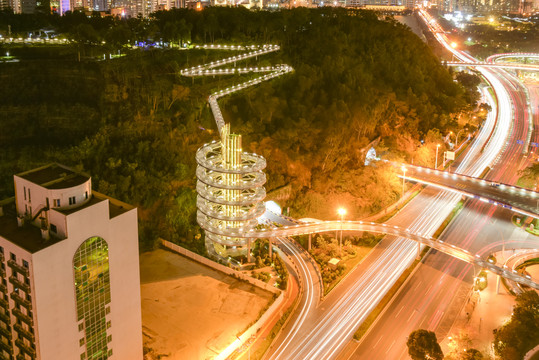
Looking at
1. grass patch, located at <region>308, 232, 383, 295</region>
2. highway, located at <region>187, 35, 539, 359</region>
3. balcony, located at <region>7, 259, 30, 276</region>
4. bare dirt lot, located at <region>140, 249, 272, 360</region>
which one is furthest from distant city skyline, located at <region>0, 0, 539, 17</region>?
balcony, located at <region>7, 259, 30, 276</region>

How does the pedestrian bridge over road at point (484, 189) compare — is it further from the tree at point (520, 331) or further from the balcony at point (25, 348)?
the balcony at point (25, 348)

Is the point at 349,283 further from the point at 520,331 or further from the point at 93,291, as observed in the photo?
the point at 93,291

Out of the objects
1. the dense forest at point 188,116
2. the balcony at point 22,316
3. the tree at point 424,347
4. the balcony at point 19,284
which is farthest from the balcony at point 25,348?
the tree at point 424,347

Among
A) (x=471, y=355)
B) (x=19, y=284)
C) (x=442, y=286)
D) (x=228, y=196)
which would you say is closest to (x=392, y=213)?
(x=442, y=286)

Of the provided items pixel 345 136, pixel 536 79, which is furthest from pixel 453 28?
pixel 345 136

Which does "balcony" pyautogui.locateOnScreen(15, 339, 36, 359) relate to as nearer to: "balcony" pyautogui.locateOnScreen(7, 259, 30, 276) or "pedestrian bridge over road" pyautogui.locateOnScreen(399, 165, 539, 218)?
"balcony" pyautogui.locateOnScreen(7, 259, 30, 276)
